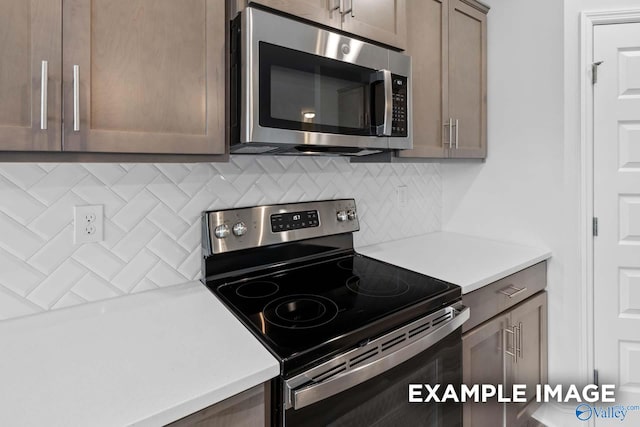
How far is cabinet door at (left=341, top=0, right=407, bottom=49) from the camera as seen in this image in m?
1.24

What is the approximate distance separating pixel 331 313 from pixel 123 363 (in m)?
0.54

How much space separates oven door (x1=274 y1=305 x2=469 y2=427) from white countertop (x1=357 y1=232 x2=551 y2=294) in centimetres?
21

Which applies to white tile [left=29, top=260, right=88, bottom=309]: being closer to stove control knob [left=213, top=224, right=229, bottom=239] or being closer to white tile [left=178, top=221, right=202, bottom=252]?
white tile [left=178, top=221, right=202, bottom=252]

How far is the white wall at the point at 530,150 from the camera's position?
5.83ft

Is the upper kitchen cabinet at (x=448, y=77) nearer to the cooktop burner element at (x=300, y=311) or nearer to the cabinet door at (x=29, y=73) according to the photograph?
the cooktop burner element at (x=300, y=311)

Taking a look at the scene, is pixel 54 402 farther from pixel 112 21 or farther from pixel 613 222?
pixel 613 222

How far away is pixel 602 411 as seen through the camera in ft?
5.80

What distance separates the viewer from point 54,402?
0.65 meters

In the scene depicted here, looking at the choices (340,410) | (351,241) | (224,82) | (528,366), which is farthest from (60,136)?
(528,366)

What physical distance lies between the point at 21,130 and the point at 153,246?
549 mm

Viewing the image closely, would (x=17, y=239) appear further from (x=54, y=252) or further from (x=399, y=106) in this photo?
(x=399, y=106)

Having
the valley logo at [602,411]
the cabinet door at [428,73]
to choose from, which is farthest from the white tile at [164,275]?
the valley logo at [602,411]

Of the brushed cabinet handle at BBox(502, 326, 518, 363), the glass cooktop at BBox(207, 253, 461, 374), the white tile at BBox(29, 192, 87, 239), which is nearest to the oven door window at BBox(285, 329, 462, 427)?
the glass cooktop at BBox(207, 253, 461, 374)

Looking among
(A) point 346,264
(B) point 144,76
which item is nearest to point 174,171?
(B) point 144,76
